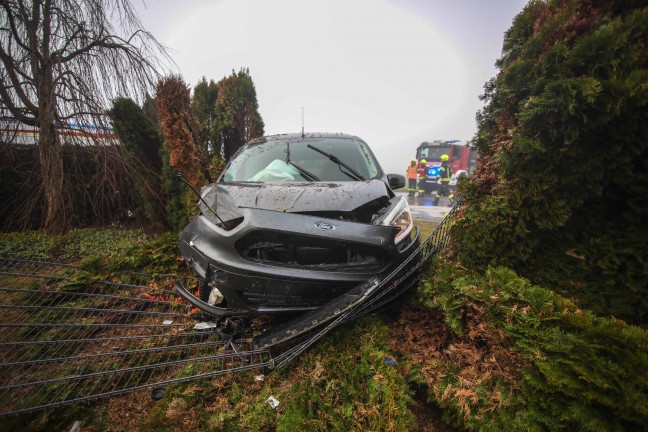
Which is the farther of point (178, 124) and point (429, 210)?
point (429, 210)

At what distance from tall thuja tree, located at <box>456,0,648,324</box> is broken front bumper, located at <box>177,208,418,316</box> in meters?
0.81

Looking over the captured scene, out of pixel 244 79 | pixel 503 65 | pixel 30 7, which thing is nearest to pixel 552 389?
pixel 503 65

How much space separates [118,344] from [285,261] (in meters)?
1.70

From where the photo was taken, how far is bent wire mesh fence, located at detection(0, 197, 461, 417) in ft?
5.79

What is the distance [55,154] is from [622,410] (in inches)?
238

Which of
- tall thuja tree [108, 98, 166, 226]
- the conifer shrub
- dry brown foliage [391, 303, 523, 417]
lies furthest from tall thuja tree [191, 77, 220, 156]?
the conifer shrub

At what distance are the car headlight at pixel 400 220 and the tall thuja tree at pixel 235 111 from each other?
4539 mm

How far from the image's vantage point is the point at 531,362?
1.26 metres

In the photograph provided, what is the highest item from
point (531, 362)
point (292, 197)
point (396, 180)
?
point (396, 180)

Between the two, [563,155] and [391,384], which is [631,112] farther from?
[391,384]

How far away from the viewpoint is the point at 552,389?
1.14m

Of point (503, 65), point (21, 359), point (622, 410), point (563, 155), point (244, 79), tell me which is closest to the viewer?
point (622, 410)

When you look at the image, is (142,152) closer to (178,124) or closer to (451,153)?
(178,124)

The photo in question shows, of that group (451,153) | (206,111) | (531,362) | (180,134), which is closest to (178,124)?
(180,134)
